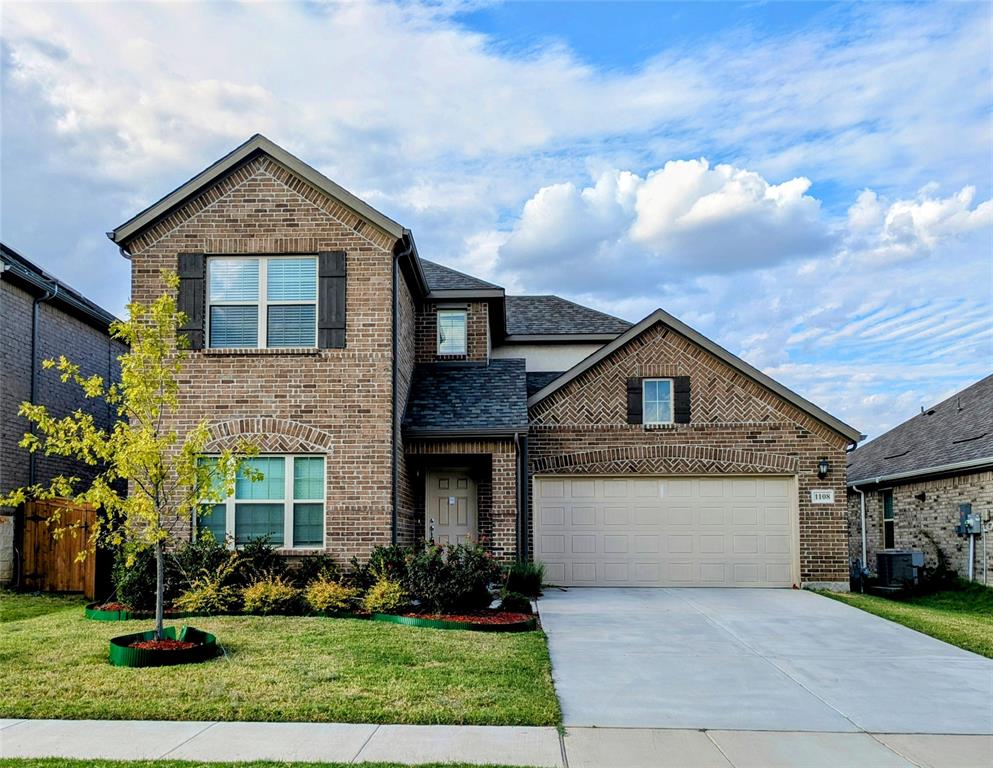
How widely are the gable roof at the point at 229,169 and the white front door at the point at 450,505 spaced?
17.1 ft

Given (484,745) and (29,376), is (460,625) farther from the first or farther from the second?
(29,376)

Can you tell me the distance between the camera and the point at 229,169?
14789 millimetres

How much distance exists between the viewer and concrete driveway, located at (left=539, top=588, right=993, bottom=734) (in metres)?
7.72

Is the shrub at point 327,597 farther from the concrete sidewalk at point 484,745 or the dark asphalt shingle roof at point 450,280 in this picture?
the dark asphalt shingle roof at point 450,280

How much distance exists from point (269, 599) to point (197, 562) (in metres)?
1.64

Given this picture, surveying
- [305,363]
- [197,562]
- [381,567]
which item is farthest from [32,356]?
[381,567]

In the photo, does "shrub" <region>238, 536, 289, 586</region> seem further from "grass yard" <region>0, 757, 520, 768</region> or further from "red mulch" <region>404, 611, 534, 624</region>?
"grass yard" <region>0, 757, 520, 768</region>

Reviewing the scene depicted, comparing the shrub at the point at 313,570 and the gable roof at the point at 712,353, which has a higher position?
the gable roof at the point at 712,353

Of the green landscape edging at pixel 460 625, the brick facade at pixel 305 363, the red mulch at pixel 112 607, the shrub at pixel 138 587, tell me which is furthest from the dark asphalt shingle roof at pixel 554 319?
the red mulch at pixel 112 607

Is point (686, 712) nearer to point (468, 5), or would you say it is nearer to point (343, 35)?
point (468, 5)

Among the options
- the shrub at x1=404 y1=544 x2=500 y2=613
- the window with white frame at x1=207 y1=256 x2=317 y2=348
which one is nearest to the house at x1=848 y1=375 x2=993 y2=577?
the shrub at x1=404 y1=544 x2=500 y2=613

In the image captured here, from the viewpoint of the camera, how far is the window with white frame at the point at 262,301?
14.7 m

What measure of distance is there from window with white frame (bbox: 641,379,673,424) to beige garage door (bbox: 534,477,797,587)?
118 centimetres

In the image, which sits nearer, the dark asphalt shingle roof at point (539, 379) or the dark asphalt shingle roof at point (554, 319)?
the dark asphalt shingle roof at point (539, 379)
